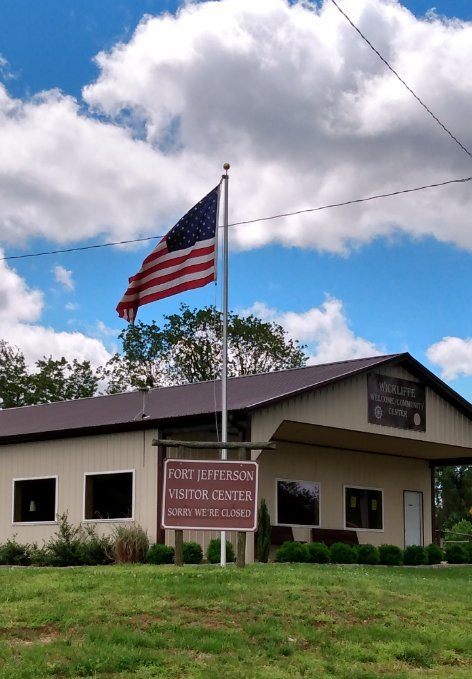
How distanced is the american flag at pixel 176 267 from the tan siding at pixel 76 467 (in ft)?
18.6

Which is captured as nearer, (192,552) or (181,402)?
(192,552)

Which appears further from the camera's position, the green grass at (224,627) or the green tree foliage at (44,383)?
the green tree foliage at (44,383)

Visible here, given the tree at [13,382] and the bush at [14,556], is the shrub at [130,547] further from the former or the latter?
the tree at [13,382]

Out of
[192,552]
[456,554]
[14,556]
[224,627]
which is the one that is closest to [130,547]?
[192,552]

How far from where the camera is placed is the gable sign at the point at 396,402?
24.1 meters

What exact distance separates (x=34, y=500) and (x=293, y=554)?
7253mm

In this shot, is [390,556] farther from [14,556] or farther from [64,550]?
[14,556]

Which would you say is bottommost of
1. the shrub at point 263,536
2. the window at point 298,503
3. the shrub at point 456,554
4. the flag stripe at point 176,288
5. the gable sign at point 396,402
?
the shrub at point 456,554

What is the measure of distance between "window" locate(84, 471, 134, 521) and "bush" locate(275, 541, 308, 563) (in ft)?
11.5

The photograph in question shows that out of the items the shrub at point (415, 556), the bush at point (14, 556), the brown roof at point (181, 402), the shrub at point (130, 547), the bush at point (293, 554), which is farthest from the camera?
the shrub at point (415, 556)

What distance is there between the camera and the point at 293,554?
20.9m

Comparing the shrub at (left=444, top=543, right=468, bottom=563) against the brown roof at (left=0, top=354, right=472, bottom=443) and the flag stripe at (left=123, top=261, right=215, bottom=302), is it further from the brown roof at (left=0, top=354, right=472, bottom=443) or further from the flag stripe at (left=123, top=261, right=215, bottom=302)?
the flag stripe at (left=123, top=261, right=215, bottom=302)

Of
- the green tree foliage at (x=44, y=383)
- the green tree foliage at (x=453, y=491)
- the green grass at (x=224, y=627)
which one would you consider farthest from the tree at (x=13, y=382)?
the green grass at (x=224, y=627)

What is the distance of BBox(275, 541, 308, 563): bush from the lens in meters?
20.9
